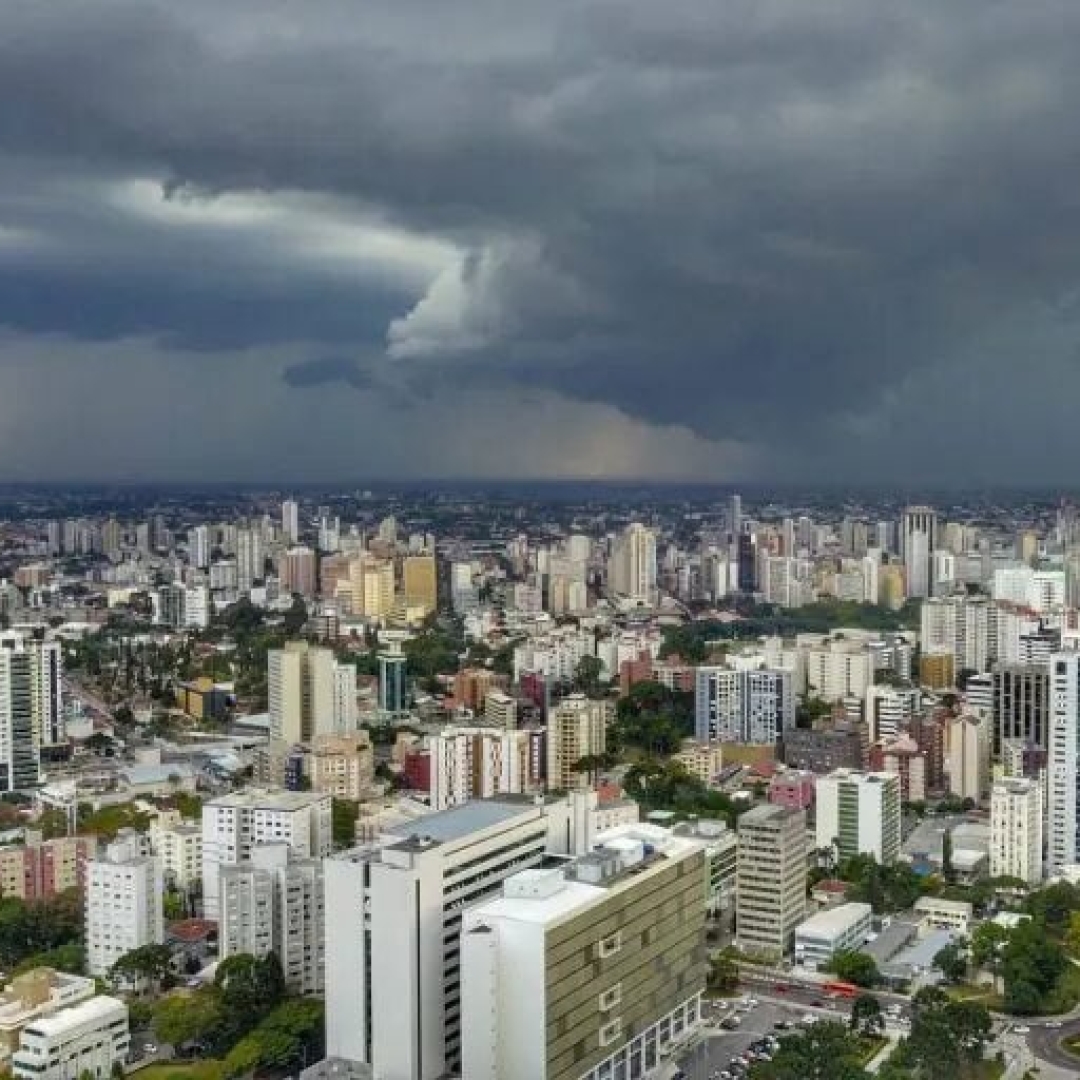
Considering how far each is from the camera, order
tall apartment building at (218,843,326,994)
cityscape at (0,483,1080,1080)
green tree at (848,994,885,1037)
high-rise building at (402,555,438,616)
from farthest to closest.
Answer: high-rise building at (402,555,438,616) < tall apartment building at (218,843,326,994) < green tree at (848,994,885,1037) < cityscape at (0,483,1080,1080)

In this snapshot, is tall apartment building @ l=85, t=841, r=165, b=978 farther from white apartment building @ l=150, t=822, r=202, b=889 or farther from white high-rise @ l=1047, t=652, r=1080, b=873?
white high-rise @ l=1047, t=652, r=1080, b=873

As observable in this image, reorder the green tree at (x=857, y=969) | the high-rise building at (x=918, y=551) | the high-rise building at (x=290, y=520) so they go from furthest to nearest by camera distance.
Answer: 1. the high-rise building at (x=290, y=520)
2. the high-rise building at (x=918, y=551)
3. the green tree at (x=857, y=969)

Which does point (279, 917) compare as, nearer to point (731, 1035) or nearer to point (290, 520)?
point (731, 1035)

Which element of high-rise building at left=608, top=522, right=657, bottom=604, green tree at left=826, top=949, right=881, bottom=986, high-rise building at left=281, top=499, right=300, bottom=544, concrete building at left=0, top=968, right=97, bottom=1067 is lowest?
green tree at left=826, top=949, right=881, bottom=986

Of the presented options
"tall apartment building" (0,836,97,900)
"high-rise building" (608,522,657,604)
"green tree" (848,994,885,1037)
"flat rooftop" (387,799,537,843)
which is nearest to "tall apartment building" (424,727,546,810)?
"tall apartment building" (0,836,97,900)

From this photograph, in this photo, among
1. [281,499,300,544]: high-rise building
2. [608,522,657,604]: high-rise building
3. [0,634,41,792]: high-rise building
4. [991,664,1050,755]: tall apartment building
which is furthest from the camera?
[281,499,300,544]: high-rise building

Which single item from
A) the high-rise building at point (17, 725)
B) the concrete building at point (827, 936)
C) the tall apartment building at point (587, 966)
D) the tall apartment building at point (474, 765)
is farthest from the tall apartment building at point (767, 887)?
the high-rise building at point (17, 725)

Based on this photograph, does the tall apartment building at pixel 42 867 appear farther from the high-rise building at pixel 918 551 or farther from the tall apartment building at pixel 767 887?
the high-rise building at pixel 918 551

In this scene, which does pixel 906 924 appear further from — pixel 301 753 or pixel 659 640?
pixel 659 640
